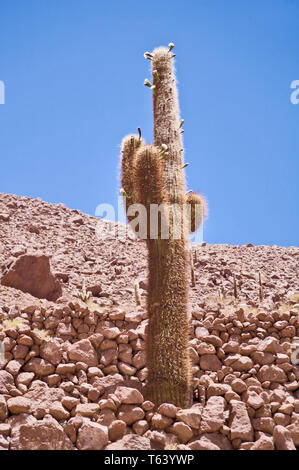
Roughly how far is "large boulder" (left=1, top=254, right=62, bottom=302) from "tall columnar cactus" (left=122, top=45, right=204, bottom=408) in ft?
26.9

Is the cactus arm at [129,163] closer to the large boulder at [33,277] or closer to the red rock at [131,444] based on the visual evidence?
the red rock at [131,444]

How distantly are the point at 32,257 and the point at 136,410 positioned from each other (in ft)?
31.6

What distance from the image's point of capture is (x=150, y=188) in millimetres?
5918

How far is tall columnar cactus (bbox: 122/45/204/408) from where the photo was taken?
18.9 ft

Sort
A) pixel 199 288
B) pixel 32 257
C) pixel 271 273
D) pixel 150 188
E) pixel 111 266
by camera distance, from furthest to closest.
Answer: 1. pixel 271 273
2. pixel 111 266
3. pixel 199 288
4. pixel 32 257
5. pixel 150 188

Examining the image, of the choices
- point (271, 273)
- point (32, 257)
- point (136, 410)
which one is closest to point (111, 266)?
point (32, 257)

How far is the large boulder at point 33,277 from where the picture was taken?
44.4 feet

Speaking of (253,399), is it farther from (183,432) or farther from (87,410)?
(87,410)

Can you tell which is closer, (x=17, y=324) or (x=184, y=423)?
(x=184, y=423)

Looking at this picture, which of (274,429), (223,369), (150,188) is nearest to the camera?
(274,429)

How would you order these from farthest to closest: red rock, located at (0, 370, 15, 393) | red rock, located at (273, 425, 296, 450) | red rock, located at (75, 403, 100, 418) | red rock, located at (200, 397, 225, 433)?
red rock, located at (0, 370, 15, 393) < red rock, located at (75, 403, 100, 418) < red rock, located at (200, 397, 225, 433) < red rock, located at (273, 425, 296, 450)

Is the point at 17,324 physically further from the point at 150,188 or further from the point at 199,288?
the point at 199,288

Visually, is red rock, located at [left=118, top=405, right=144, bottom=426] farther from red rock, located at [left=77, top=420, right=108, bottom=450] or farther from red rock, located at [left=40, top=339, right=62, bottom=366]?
red rock, located at [left=40, top=339, right=62, bottom=366]

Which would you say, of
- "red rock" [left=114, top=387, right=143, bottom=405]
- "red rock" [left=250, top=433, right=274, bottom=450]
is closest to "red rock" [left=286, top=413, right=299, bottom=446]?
"red rock" [left=250, top=433, right=274, bottom=450]
